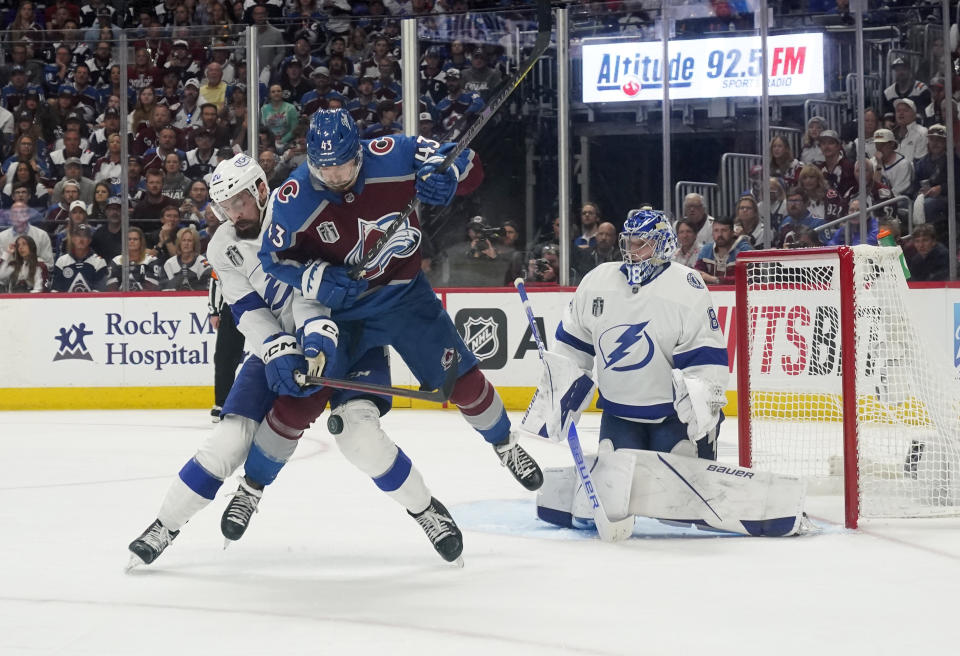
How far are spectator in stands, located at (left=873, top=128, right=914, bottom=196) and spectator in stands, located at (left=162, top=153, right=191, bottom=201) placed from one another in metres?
4.15

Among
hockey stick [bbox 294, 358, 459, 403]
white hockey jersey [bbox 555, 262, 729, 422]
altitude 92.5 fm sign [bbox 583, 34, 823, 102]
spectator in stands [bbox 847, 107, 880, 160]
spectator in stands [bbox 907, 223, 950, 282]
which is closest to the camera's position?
hockey stick [bbox 294, 358, 459, 403]

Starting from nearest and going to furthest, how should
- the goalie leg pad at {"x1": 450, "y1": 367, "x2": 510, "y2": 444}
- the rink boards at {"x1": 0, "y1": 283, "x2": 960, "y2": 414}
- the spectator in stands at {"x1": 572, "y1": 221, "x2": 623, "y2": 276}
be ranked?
the goalie leg pad at {"x1": 450, "y1": 367, "x2": 510, "y2": 444}
the spectator in stands at {"x1": 572, "y1": 221, "x2": 623, "y2": 276}
the rink boards at {"x1": 0, "y1": 283, "x2": 960, "y2": 414}

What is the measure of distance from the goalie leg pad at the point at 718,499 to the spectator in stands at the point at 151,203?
4991mm

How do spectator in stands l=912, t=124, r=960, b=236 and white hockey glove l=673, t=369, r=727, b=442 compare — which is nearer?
white hockey glove l=673, t=369, r=727, b=442

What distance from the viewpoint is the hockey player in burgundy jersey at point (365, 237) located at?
2.97 metres

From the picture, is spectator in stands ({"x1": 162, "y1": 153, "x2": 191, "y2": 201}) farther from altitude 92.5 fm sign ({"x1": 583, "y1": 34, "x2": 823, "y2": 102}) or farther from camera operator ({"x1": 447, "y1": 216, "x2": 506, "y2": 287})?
altitude 92.5 fm sign ({"x1": 583, "y1": 34, "x2": 823, "y2": 102})

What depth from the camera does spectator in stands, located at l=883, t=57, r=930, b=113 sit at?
671cm

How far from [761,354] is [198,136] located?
4.20 m

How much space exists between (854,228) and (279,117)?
11.6 feet

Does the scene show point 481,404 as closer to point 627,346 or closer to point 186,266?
point 627,346

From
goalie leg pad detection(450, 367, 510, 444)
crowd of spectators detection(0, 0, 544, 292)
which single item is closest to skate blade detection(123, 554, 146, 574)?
goalie leg pad detection(450, 367, 510, 444)

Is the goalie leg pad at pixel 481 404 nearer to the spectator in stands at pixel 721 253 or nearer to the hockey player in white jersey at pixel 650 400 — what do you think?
the hockey player in white jersey at pixel 650 400

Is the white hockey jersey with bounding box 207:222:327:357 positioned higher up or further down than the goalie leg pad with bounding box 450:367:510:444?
higher up

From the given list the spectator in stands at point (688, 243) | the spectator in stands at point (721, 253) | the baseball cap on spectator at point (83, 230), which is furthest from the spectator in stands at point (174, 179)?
the spectator in stands at point (721, 253)
